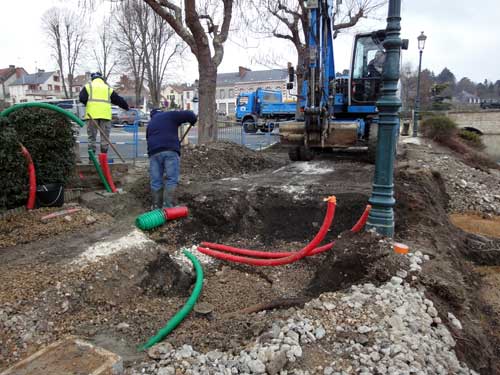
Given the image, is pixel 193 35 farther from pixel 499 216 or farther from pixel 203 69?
pixel 499 216

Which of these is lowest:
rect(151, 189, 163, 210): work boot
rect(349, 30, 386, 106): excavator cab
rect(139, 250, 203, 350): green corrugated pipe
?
rect(139, 250, 203, 350): green corrugated pipe

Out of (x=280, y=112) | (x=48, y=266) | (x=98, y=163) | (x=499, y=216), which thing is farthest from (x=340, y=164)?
(x=280, y=112)

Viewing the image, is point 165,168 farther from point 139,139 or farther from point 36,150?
point 139,139

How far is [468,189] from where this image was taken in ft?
30.9

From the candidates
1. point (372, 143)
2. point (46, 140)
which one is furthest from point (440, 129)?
point (46, 140)

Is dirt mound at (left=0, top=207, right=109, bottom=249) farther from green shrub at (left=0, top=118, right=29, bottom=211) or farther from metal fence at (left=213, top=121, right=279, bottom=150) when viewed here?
metal fence at (left=213, top=121, right=279, bottom=150)

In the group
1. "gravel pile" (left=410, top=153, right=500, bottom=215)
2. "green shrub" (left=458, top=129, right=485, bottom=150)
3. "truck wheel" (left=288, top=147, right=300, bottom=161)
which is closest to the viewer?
"gravel pile" (left=410, top=153, right=500, bottom=215)

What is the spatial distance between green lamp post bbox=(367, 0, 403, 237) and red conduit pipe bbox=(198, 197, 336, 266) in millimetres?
542

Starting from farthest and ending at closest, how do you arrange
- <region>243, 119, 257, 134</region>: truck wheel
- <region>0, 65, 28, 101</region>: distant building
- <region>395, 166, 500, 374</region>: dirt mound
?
<region>0, 65, 28, 101</region>: distant building → <region>243, 119, 257, 134</region>: truck wheel → <region>395, 166, 500, 374</region>: dirt mound

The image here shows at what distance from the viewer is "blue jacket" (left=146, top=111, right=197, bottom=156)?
19.9 feet

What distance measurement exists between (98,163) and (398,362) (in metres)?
5.93

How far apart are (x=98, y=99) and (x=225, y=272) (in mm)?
4272

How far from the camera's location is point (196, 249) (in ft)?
18.3

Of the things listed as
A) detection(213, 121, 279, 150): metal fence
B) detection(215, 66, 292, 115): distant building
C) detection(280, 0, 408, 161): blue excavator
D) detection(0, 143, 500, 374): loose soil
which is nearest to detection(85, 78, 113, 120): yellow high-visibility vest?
detection(0, 143, 500, 374): loose soil
